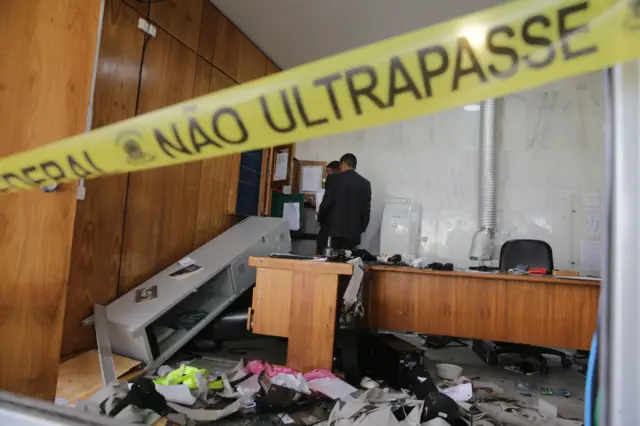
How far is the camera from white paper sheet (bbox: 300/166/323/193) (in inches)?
200

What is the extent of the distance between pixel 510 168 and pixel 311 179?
2.37 metres

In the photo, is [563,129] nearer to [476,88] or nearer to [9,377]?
[476,88]

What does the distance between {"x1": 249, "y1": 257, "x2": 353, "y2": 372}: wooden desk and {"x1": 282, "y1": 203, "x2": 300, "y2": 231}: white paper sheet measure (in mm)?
2452

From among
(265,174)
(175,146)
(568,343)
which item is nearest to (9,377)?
(175,146)

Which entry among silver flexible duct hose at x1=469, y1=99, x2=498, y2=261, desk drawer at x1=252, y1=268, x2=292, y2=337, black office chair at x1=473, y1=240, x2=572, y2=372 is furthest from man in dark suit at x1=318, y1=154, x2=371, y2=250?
desk drawer at x1=252, y1=268, x2=292, y2=337

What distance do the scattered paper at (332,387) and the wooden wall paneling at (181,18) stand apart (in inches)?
110

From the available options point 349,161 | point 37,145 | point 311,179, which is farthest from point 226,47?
point 37,145

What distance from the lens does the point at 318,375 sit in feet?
6.70

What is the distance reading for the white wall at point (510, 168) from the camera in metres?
4.25

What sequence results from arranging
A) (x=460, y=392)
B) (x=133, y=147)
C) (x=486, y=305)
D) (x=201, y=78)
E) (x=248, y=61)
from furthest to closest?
1. (x=248, y=61)
2. (x=201, y=78)
3. (x=486, y=305)
4. (x=460, y=392)
5. (x=133, y=147)

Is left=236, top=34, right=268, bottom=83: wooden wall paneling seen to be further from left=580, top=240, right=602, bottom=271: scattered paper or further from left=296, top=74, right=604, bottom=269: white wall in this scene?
left=580, top=240, right=602, bottom=271: scattered paper

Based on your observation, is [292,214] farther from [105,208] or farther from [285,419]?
[285,419]

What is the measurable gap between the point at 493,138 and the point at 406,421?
3.62m

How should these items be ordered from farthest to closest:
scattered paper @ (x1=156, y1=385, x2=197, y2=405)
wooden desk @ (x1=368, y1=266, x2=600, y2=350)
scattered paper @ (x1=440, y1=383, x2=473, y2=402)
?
wooden desk @ (x1=368, y1=266, x2=600, y2=350) < scattered paper @ (x1=440, y1=383, x2=473, y2=402) < scattered paper @ (x1=156, y1=385, x2=197, y2=405)
